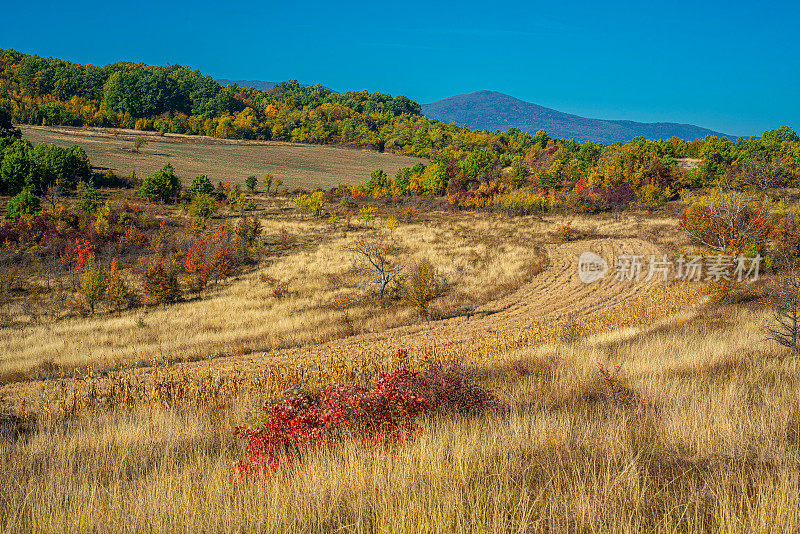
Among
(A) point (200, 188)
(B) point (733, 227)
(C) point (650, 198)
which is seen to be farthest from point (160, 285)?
(C) point (650, 198)

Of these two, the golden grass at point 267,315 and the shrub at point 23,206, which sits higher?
the shrub at point 23,206

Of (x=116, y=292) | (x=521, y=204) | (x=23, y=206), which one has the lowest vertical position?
(x=116, y=292)

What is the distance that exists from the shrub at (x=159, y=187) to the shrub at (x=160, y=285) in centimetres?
2994

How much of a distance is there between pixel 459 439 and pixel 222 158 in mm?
91288

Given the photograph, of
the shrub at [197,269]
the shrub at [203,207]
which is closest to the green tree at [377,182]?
the shrub at [203,207]

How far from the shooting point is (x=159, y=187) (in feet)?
163

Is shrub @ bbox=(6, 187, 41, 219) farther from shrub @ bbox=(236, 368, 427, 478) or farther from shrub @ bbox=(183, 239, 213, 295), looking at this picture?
shrub @ bbox=(236, 368, 427, 478)

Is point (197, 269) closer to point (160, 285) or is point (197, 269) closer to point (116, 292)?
point (160, 285)

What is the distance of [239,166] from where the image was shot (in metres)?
81.1

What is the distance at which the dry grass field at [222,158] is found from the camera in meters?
71.2

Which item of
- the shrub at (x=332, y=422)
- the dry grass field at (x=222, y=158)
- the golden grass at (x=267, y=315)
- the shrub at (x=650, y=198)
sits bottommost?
the golden grass at (x=267, y=315)

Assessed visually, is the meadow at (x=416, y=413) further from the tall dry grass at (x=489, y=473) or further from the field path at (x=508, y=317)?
the field path at (x=508, y=317)

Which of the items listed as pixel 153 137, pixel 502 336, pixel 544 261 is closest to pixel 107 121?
pixel 153 137

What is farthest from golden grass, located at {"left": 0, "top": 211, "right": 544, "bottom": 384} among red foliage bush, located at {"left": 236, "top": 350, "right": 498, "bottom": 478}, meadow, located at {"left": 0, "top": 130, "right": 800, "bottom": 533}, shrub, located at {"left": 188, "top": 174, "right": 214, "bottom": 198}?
shrub, located at {"left": 188, "top": 174, "right": 214, "bottom": 198}
